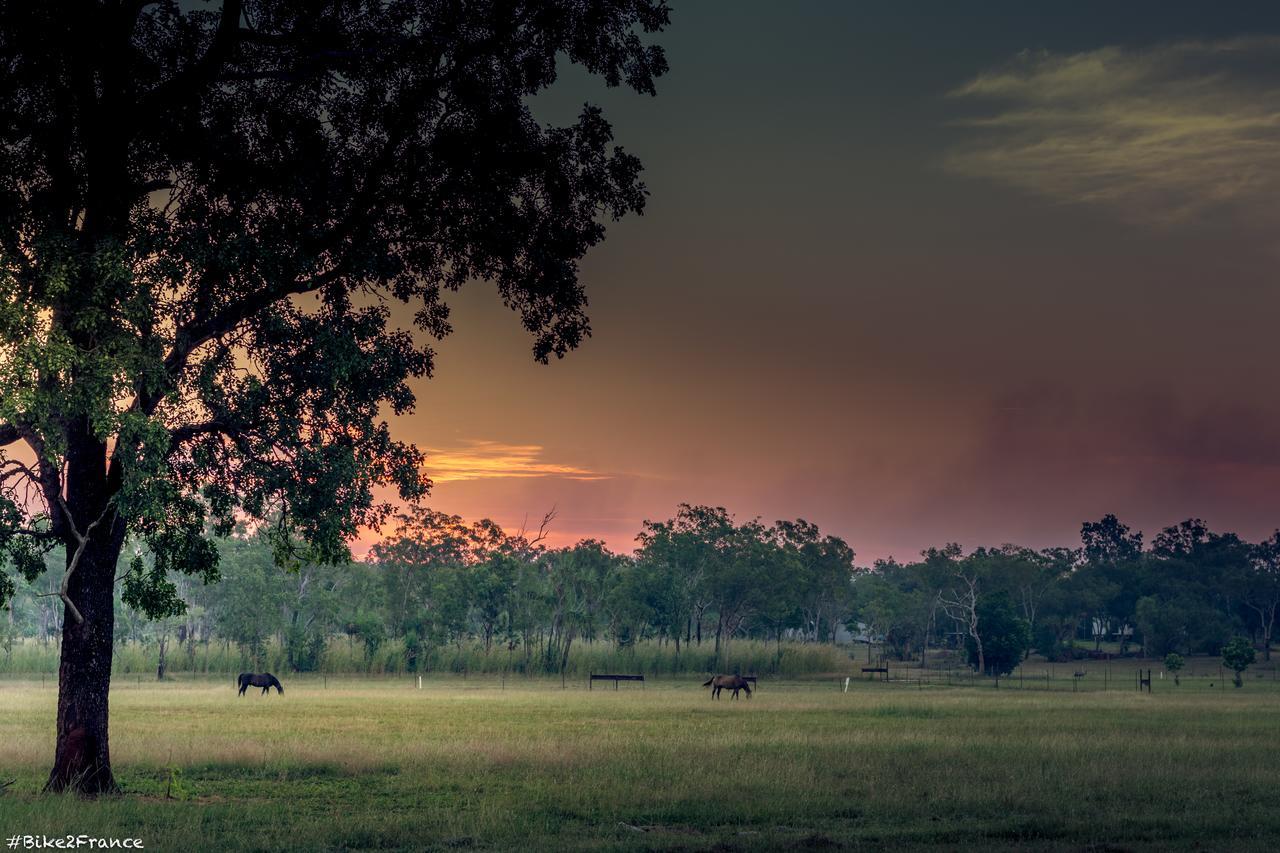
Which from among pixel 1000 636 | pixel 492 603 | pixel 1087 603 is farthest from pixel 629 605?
pixel 1087 603

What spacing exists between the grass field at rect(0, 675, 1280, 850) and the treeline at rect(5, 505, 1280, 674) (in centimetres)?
3069

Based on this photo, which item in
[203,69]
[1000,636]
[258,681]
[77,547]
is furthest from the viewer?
[1000,636]

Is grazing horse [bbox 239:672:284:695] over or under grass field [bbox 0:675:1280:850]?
under

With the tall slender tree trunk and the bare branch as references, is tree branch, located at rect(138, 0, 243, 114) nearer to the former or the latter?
the tall slender tree trunk

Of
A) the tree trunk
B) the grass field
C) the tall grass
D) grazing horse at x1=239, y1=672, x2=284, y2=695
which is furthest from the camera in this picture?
the tall grass

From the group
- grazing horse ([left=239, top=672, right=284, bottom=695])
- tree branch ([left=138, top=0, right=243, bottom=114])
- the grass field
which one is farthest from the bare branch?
grazing horse ([left=239, top=672, right=284, bottom=695])

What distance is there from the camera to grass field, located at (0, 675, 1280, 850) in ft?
62.6

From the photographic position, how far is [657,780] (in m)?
25.9

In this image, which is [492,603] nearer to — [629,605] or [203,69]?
[629,605]

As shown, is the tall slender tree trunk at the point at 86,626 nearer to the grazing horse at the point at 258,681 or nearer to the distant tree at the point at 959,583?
the grazing horse at the point at 258,681

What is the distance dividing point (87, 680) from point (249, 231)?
934 cm

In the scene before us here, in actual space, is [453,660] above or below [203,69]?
below

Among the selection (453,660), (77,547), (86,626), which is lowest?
(453,660)

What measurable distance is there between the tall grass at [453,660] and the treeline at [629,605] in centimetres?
22
